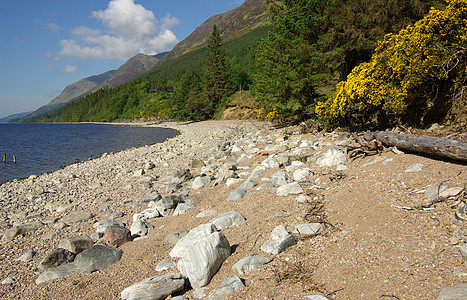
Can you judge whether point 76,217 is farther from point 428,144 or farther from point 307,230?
point 428,144

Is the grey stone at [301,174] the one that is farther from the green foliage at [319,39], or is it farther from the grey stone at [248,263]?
the green foliage at [319,39]

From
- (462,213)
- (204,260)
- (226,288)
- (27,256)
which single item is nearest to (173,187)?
(27,256)

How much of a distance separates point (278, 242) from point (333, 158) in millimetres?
4087

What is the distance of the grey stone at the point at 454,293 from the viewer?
2.09 metres

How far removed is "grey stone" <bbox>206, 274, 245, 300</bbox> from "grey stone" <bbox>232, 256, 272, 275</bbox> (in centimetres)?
26

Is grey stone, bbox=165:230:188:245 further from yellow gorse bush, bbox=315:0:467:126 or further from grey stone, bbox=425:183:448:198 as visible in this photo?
yellow gorse bush, bbox=315:0:467:126

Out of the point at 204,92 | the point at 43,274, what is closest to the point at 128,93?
the point at 204,92

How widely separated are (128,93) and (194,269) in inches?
4854

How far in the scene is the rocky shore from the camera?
283 centimetres

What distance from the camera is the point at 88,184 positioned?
11492mm

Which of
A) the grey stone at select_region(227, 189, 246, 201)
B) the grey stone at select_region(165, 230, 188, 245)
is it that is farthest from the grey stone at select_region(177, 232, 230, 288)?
the grey stone at select_region(227, 189, 246, 201)

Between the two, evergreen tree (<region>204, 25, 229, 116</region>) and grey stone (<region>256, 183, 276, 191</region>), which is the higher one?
evergreen tree (<region>204, 25, 229, 116</region>)

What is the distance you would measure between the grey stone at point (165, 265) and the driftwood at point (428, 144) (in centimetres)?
528

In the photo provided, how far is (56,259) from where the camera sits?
189 inches
